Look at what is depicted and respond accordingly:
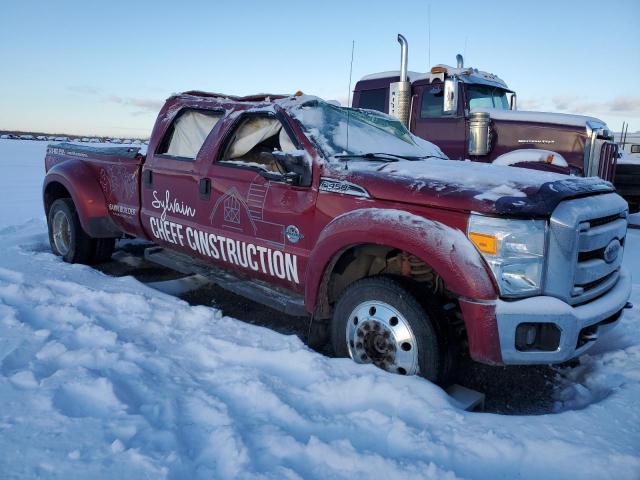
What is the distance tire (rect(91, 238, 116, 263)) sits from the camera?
17.7 feet

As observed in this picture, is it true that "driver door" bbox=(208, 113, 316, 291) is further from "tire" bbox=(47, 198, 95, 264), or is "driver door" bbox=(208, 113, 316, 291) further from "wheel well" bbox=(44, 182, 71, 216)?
"wheel well" bbox=(44, 182, 71, 216)

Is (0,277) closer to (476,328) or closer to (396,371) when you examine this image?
(396,371)

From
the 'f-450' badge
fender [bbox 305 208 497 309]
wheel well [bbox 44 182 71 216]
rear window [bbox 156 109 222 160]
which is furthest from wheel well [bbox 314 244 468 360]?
wheel well [bbox 44 182 71 216]

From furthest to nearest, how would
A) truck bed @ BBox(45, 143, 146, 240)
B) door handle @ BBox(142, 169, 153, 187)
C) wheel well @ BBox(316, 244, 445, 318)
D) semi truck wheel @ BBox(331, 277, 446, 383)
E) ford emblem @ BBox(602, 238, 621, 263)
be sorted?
truck bed @ BBox(45, 143, 146, 240) → door handle @ BBox(142, 169, 153, 187) → wheel well @ BBox(316, 244, 445, 318) → ford emblem @ BBox(602, 238, 621, 263) → semi truck wheel @ BBox(331, 277, 446, 383)

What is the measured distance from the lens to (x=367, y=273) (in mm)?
3301

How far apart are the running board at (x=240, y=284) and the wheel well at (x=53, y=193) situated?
1718mm

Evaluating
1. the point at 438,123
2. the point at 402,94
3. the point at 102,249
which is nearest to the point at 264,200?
the point at 102,249

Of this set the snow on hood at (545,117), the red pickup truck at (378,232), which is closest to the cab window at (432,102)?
the snow on hood at (545,117)

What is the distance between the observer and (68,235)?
5504 mm

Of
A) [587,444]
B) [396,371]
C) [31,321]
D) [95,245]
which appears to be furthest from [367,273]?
[95,245]

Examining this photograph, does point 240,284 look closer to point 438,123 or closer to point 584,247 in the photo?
point 584,247

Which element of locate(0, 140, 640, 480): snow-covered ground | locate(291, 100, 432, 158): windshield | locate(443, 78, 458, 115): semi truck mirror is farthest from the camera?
locate(443, 78, 458, 115): semi truck mirror

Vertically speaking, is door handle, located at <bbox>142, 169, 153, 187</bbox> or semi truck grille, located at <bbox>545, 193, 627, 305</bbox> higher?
door handle, located at <bbox>142, 169, 153, 187</bbox>

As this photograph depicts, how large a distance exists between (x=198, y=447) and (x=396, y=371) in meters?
1.19
